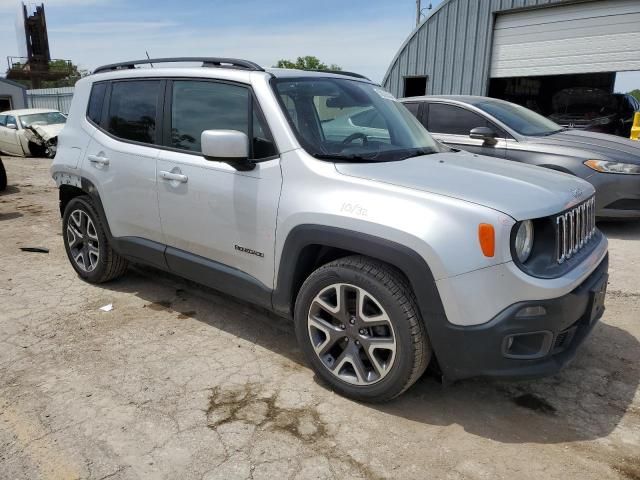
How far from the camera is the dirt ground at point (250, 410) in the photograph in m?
2.42

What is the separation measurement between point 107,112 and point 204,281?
1.77m

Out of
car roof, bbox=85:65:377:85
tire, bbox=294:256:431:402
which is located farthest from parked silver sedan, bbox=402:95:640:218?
tire, bbox=294:256:431:402

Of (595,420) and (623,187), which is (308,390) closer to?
(595,420)

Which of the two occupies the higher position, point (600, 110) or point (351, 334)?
point (600, 110)

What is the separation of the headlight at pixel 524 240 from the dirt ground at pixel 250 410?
94 cm

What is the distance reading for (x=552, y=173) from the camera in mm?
3320

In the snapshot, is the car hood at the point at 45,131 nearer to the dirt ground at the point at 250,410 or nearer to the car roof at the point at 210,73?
the car roof at the point at 210,73

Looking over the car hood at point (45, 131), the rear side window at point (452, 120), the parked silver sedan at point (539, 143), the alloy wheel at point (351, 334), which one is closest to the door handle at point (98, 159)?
the alloy wheel at point (351, 334)

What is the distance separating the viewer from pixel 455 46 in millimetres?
13656

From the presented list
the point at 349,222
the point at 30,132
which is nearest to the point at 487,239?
the point at 349,222

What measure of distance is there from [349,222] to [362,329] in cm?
59

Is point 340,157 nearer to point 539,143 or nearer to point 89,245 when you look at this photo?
point 89,245

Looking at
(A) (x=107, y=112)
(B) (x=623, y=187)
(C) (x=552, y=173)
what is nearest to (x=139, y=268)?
(A) (x=107, y=112)

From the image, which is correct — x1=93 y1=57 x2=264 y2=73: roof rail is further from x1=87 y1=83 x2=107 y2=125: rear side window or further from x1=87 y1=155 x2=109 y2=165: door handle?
x1=87 y1=155 x2=109 y2=165: door handle
